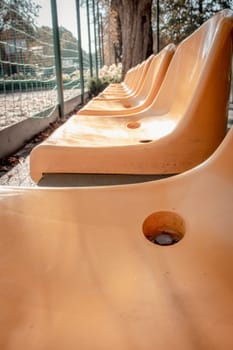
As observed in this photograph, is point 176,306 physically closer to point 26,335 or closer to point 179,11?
point 26,335

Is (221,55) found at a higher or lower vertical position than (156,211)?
higher

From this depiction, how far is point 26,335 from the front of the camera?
15.6 inches

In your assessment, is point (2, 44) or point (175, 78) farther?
point (2, 44)

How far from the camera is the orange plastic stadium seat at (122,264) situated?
1.32 feet

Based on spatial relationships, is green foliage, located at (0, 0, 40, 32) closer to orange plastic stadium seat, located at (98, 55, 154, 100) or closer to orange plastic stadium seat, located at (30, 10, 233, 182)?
orange plastic stadium seat, located at (98, 55, 154, 100)

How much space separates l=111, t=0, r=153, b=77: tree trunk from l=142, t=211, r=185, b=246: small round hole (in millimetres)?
7372

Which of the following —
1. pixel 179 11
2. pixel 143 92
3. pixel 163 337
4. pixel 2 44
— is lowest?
pixel 163 337

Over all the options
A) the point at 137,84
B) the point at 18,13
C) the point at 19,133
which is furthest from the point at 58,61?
the point at 19,133

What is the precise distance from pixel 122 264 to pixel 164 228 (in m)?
0.14

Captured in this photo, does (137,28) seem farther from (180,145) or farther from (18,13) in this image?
(180,145)

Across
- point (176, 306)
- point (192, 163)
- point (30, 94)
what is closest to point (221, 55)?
point (192, 163)

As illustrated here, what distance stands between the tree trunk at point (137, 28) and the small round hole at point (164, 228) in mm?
7372

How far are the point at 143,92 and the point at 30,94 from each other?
1419 millimetres

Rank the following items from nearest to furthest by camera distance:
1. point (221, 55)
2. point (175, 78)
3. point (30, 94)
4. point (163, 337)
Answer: point (163, 337)
point (221, 55)
point (175, 78)
point (30, 94)
